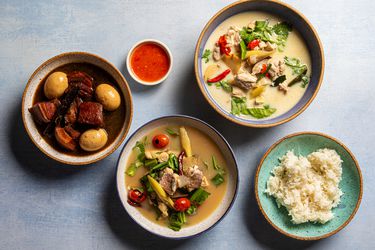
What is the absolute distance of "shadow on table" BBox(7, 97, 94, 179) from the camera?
3.42 metres

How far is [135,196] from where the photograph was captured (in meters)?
3.22

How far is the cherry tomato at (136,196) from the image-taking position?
3219 mm

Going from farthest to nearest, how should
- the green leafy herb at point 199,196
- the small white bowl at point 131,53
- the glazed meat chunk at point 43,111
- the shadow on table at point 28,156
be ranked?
the shadow on table at point 28,156
the small white bowl at point 131,53
the green leafy herb at point 199,196
the glazed meat chunk at point 43,111

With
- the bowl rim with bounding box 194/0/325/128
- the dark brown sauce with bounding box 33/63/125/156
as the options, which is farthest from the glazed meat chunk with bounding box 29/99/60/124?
the bowl rim with bounding box 194/0/325/128

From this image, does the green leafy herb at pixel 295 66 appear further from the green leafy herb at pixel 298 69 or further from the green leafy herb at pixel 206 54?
the green leafy herb at pixel 206 54

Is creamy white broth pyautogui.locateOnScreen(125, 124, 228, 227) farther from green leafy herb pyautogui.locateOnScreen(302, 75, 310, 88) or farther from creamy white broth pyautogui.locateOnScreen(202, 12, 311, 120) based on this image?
green leafy herb pyautogui.locateOnScreen(302, 75, 310, 88)

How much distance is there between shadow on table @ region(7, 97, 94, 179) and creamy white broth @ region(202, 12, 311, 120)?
1338 mm

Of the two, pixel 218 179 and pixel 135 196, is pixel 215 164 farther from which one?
pixel 135 196

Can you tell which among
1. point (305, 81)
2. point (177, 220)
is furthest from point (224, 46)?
point (177, 220)

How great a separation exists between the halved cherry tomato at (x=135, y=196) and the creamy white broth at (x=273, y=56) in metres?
0.91

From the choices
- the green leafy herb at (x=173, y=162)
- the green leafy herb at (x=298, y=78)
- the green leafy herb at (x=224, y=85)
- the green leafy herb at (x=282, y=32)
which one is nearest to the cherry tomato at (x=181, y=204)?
the green leafy herb at (x=173, y=162)

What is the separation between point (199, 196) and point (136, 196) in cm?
47

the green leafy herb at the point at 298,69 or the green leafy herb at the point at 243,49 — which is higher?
the green leafy herb at the point at 243,49

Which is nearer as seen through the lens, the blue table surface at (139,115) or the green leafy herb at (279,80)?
the green leafy herb at (279,80)
